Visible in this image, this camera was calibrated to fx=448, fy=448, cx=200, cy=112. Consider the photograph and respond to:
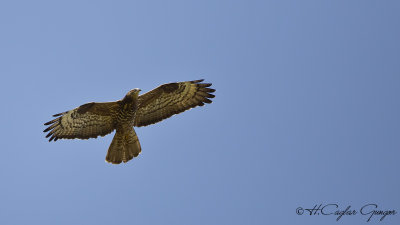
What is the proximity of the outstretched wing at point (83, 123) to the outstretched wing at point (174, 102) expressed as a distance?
66 centimetres

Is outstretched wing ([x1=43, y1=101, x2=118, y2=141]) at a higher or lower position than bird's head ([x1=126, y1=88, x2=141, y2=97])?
lower

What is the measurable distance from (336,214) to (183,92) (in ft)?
13.9

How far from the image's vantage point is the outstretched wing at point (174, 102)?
1005 centimetres

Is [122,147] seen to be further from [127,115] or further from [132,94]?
[132,94]

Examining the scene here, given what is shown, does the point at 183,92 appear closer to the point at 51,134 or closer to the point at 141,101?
the point at 141,101

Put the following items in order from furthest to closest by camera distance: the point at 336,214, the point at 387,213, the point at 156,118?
the point at 156,118, the point at 336,214, the point at 387,213

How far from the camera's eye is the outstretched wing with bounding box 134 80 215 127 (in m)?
10.0

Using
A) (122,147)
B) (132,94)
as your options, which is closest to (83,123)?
(122,147)

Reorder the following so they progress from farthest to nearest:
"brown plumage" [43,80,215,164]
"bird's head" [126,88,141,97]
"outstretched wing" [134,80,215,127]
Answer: "outstretched wing" [134,80,215,127] → "brown plumage" [43,80,215,164] → "bird's head" [126,88,141,97]

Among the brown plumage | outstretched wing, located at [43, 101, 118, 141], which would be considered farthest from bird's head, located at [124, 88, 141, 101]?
outstretched wing, located at [43, 101, 118, 141]

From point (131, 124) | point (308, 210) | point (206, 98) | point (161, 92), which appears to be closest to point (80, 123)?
point (131, 124)

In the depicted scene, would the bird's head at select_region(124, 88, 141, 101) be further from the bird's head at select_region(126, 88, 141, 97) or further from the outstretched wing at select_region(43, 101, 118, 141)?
the outstretched wing at select_region(43, 101, 118, 141)

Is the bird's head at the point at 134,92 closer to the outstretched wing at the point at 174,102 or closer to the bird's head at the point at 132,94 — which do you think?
the bird's head at the point at 132,94

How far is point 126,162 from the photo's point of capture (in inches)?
384
